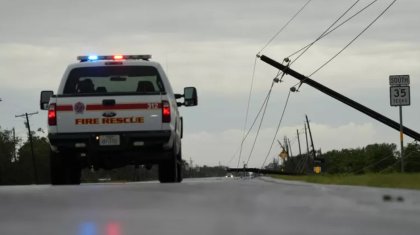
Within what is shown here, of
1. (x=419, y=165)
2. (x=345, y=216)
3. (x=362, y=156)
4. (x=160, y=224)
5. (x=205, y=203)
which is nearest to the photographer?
(x=160, y=224)

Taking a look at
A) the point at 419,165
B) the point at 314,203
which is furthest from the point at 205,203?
the point at 419,165

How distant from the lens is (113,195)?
8383 mm

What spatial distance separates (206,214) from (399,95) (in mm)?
14082

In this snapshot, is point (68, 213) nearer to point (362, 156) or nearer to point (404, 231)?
point (404, 231)

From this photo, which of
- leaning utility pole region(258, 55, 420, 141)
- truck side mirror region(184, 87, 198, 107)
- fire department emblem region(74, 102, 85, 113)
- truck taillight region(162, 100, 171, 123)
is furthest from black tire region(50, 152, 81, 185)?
leaning utility pole region(258, 55, 420, 141)

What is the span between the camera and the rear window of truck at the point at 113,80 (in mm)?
14281

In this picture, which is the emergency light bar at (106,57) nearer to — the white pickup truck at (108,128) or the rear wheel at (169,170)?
the white pickup truck at (108,128)

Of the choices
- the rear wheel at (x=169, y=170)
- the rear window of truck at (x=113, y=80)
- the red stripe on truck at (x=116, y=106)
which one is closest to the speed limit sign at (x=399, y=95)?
the rear wheel at (x=169, y=170)

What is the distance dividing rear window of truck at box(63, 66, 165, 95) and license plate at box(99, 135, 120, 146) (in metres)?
1.01

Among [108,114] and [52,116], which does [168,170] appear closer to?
[108,114]

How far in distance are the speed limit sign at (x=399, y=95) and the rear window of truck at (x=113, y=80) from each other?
7.08 m

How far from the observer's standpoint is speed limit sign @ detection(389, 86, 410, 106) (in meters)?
19.2

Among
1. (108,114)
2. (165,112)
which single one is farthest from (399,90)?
(108,114)

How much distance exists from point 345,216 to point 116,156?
8.27 m
